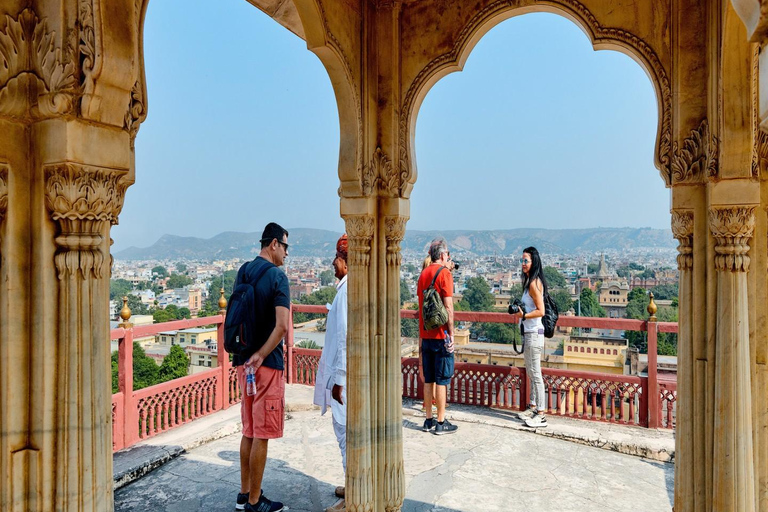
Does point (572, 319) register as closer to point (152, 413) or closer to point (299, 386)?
point (299, 386)

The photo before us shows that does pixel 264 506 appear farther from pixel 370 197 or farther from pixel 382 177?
pixel 382 177

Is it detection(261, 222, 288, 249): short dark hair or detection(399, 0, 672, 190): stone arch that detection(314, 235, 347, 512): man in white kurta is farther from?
detection(399, 0, 672, 190): stone arch

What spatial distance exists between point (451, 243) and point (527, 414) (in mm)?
32388

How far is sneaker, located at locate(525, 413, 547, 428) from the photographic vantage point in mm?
5746

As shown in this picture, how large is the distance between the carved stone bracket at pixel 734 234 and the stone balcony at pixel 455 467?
7.60 feet

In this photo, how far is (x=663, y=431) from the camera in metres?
5.59

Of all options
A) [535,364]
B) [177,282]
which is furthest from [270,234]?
[177,282]

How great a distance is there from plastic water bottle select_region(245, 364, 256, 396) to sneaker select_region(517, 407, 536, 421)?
3.51 m

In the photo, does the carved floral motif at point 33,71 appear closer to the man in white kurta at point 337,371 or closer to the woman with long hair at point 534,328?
the man in white kurta at point 337,371

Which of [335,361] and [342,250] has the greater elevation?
[342,250]

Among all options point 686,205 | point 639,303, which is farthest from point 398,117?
point 639,303

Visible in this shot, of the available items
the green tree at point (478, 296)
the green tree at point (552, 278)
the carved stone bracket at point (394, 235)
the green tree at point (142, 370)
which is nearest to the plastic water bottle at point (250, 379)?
the carved stone bracket at point (394, 235)

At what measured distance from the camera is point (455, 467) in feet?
15.6

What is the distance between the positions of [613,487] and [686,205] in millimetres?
2740
